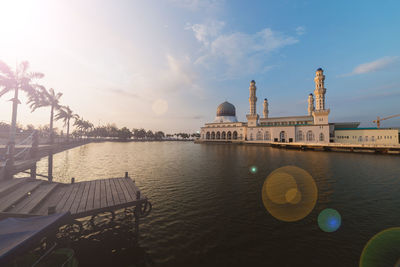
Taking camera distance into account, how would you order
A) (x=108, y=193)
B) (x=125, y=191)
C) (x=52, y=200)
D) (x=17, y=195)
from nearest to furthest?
(x=17, y=195), (x=52, y=200), (x=108, y=193), (x=125, y=191)

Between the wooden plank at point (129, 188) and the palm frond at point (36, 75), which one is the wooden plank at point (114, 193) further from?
the palm frond at point (36, 75)

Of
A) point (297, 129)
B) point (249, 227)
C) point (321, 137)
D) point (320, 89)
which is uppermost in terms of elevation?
point (320, 89)

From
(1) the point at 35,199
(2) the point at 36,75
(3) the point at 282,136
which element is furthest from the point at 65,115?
(3) the point at 282,136

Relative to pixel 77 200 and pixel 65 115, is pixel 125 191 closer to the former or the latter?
pixel 77 200

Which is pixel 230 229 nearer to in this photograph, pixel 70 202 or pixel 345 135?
pixel 70 202

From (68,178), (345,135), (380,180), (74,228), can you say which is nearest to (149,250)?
(74,228)

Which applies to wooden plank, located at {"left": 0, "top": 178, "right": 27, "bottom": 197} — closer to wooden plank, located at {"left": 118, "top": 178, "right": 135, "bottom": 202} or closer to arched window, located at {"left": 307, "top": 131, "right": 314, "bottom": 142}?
wooden plank, located at {"left": 118, "top": 178, "right": 135, "bottom": 202}

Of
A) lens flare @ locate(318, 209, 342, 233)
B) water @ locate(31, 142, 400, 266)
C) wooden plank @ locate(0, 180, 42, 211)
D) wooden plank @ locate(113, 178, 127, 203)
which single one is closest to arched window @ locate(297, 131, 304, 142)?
water @ locate(31, 142, 400, 266)
